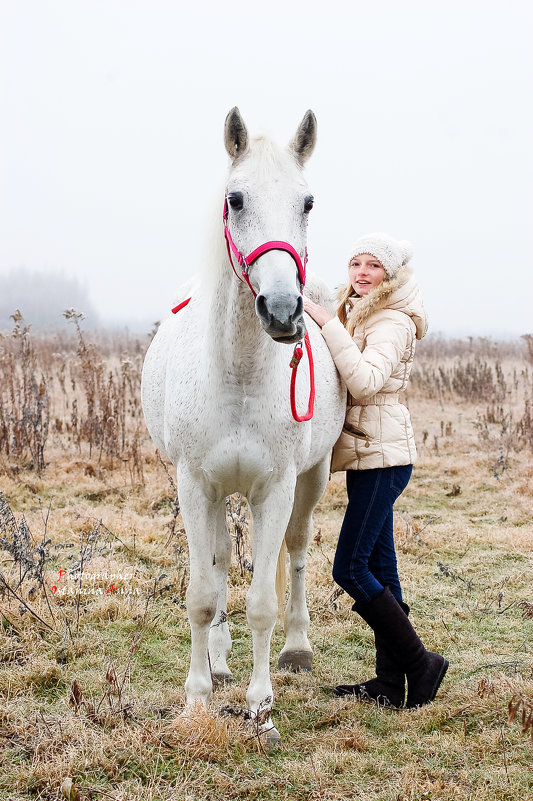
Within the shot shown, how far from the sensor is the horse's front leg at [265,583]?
256 cm

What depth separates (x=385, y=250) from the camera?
9.66ft

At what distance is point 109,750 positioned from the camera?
2271 mm

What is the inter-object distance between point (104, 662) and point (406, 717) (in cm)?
139

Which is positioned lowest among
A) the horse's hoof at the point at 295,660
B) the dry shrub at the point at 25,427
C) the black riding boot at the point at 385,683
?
the horse's hoof at the point at 295,660

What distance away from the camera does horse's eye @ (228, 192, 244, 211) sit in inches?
86.4

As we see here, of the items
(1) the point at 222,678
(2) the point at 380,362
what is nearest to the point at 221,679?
(1) the point at 222,678

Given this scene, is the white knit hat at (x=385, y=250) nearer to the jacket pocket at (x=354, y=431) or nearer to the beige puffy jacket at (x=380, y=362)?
the beige puffy jacket at (x=380, y=362)

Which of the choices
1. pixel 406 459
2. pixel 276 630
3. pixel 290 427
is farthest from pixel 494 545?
pixel 290 427

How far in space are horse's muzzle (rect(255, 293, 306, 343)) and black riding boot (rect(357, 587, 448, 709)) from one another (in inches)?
57.5

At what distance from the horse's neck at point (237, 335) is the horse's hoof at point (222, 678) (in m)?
1.54

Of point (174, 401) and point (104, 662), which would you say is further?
point (104, 662)

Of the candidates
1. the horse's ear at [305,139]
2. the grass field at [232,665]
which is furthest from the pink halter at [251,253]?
the grass field at [232,665]

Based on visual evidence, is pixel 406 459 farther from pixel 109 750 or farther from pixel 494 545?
pixel 494 545

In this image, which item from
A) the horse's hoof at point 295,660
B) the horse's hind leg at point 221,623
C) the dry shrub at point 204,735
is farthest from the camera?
the horse's hoof at point 295,660
